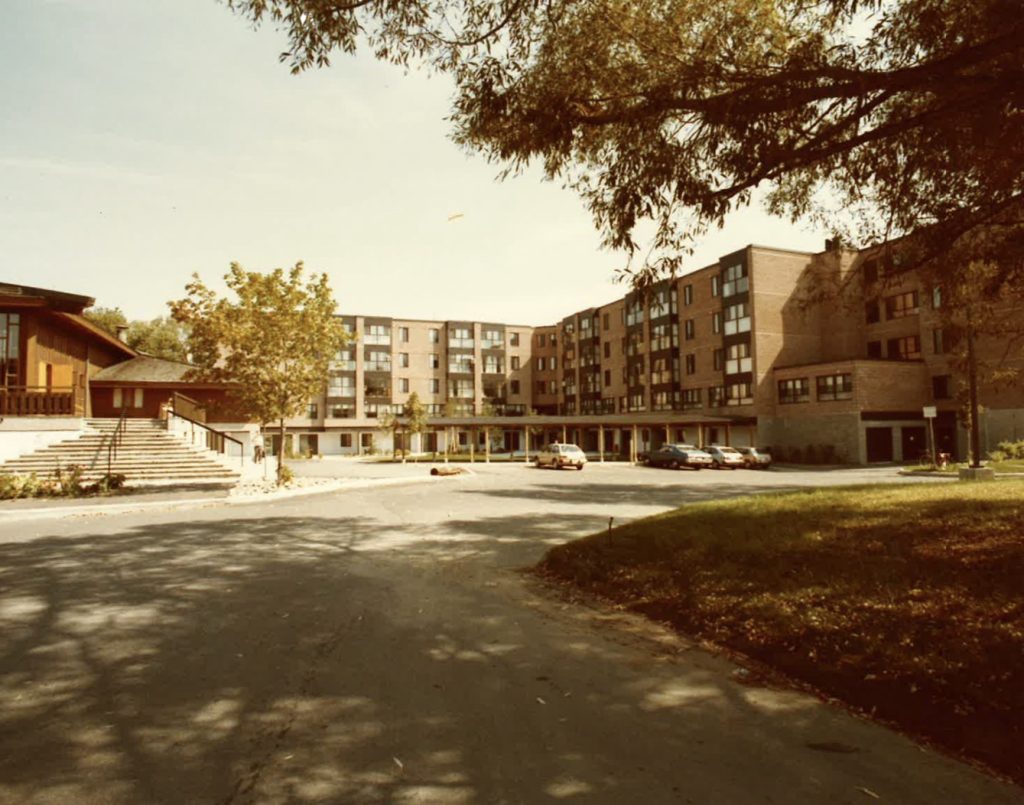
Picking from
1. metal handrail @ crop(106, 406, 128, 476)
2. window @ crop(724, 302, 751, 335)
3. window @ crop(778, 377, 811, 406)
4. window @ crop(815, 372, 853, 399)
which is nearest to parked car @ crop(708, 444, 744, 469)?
window @ crop(815, 372, 853, 399)

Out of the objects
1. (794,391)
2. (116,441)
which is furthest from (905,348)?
(116,441)

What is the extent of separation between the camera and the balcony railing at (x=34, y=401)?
87.1 ft

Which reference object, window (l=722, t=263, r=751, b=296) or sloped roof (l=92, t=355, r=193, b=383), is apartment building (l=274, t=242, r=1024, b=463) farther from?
sloped roof (l=92, t=355, r=193, b=383)

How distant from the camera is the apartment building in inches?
1860

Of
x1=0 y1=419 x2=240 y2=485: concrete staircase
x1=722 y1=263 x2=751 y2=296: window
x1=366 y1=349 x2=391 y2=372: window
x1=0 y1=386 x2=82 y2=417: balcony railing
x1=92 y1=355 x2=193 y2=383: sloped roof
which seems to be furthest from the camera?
x1=366 y1=349 x2=391 y2=372: window

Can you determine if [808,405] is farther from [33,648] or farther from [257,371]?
[33,648]

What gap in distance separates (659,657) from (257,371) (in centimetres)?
2371

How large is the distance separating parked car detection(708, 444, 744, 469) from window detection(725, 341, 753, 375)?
1211 cm

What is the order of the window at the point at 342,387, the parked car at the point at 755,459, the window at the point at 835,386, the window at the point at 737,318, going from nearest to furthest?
the parked car at the point at 755,459, the window at the point at 835,386, the window at the point at 737,318, the window at the point at 342,387

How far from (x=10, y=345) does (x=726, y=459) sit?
39945 millimetres

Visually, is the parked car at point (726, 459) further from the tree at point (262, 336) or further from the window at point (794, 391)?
the tree at point (262, 336)

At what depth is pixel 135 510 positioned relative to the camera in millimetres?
18078

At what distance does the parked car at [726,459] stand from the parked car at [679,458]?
2.15ft

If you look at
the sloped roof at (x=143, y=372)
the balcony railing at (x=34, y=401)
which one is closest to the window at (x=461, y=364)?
the sloped roof at (x=143, y=372)
